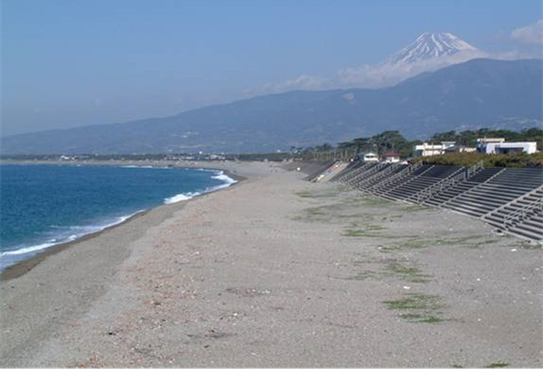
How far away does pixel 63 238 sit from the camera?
31.4m

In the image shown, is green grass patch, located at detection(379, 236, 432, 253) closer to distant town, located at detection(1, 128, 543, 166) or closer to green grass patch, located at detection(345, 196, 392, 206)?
distant town, located at detection(1, 128, 543, 166)

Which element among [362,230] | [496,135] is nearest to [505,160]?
[362,230]

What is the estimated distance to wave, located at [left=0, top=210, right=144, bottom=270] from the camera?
86.0 feet

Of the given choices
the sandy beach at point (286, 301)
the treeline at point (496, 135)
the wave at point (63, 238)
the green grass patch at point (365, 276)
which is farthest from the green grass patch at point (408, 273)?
the treeline at point (496, 135)

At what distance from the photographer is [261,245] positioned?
23.8m

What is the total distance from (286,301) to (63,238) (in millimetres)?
18859

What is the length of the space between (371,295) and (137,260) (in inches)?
348

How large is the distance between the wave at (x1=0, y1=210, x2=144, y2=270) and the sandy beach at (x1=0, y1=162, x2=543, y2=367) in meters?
1.52

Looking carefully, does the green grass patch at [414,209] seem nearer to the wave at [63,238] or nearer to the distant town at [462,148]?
Result: the distant town at [462,148]

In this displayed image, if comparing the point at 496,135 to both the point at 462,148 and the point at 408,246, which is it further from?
the point at 408,246

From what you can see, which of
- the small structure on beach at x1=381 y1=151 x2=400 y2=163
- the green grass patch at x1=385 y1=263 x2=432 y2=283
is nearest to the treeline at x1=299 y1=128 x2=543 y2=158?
the small structure on beach at x1=381 y1=151 x2=400 y2=163

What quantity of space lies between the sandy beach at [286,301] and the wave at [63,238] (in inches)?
59.7

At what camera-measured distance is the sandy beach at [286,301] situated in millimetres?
10797

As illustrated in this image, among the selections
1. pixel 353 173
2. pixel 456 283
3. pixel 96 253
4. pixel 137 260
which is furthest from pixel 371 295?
pixel 353 173
